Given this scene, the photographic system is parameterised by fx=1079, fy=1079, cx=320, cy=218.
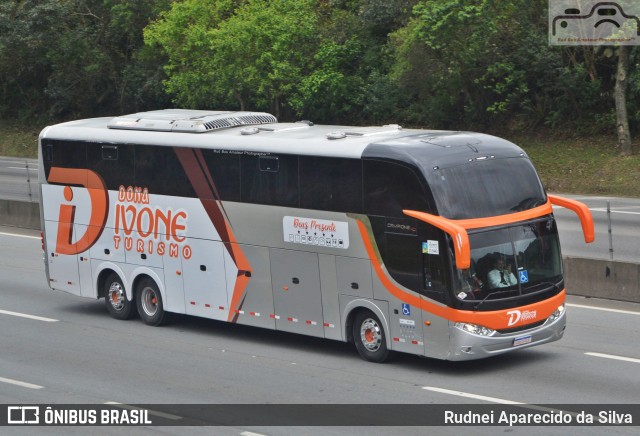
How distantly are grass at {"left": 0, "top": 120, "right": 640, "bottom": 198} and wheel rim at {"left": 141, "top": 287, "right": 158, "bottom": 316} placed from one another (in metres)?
19.6

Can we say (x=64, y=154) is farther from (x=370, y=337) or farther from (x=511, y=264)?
(x=511, y=264)

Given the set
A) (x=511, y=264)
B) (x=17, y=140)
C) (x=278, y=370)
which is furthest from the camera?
(x=17, y=140)

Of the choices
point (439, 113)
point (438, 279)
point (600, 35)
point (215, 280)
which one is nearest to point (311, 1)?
point (439, 113)

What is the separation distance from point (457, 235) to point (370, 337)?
2648 mm

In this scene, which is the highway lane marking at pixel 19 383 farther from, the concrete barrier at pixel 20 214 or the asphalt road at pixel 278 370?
the concrete barrier at pixel 20 214

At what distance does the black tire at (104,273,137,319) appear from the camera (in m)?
19.5

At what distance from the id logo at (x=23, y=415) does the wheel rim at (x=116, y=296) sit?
5660 millimetres

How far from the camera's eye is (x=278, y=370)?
15617 mm

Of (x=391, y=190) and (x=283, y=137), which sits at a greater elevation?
(x=283, y=137)

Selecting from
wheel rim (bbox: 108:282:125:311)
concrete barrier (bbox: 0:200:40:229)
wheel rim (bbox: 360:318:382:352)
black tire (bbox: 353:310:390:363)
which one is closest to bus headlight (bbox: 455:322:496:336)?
black tire (bbox: 353:310:390:363)

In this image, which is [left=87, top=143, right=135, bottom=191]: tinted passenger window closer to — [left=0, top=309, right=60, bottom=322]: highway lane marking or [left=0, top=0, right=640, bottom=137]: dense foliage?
[left=0, top=309, right=60, bottom=322]: highway lane marking

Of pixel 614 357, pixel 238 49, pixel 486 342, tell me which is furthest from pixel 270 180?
pixel 238 49

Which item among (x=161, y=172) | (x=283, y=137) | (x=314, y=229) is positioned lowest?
(x=314, y=229)

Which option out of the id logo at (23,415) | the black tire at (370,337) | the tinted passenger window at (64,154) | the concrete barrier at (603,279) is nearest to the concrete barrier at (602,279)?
the concrete barrier at (603,279)
